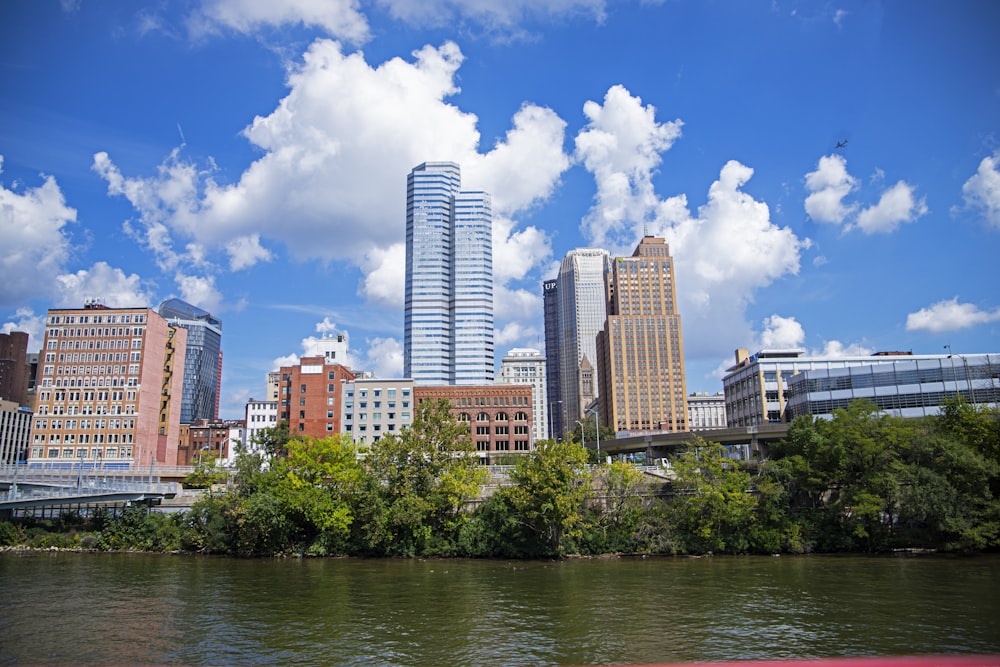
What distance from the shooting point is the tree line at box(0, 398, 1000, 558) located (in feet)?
228

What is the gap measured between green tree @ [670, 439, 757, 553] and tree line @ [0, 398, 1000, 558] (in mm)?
149

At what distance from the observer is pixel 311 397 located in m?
164

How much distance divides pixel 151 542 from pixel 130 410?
83681 mm

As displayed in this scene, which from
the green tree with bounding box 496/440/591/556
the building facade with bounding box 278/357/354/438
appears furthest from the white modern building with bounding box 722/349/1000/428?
the building facade with bounding box 278/357/354/438

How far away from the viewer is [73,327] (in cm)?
16025

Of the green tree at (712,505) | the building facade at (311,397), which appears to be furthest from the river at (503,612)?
the building facade at (311,397)

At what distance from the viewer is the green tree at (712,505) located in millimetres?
72562

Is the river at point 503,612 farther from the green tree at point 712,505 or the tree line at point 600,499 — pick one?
the tree line at point 600,499

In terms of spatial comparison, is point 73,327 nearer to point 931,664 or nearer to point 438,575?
point 438,575

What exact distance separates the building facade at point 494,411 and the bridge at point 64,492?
8977cm

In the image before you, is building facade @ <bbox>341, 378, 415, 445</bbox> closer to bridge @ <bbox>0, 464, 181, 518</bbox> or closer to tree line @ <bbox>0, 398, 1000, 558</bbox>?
bridge @ <bbox>0, 464, 181, 518</bbox>

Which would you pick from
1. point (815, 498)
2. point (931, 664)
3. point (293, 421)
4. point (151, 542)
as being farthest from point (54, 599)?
point (293, 421)

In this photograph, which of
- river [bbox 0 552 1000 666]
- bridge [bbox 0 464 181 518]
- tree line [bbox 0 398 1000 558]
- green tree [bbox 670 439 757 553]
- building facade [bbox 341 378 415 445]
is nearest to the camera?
river [bbox 0 552 1000 666]

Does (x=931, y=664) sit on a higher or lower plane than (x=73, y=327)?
lower
